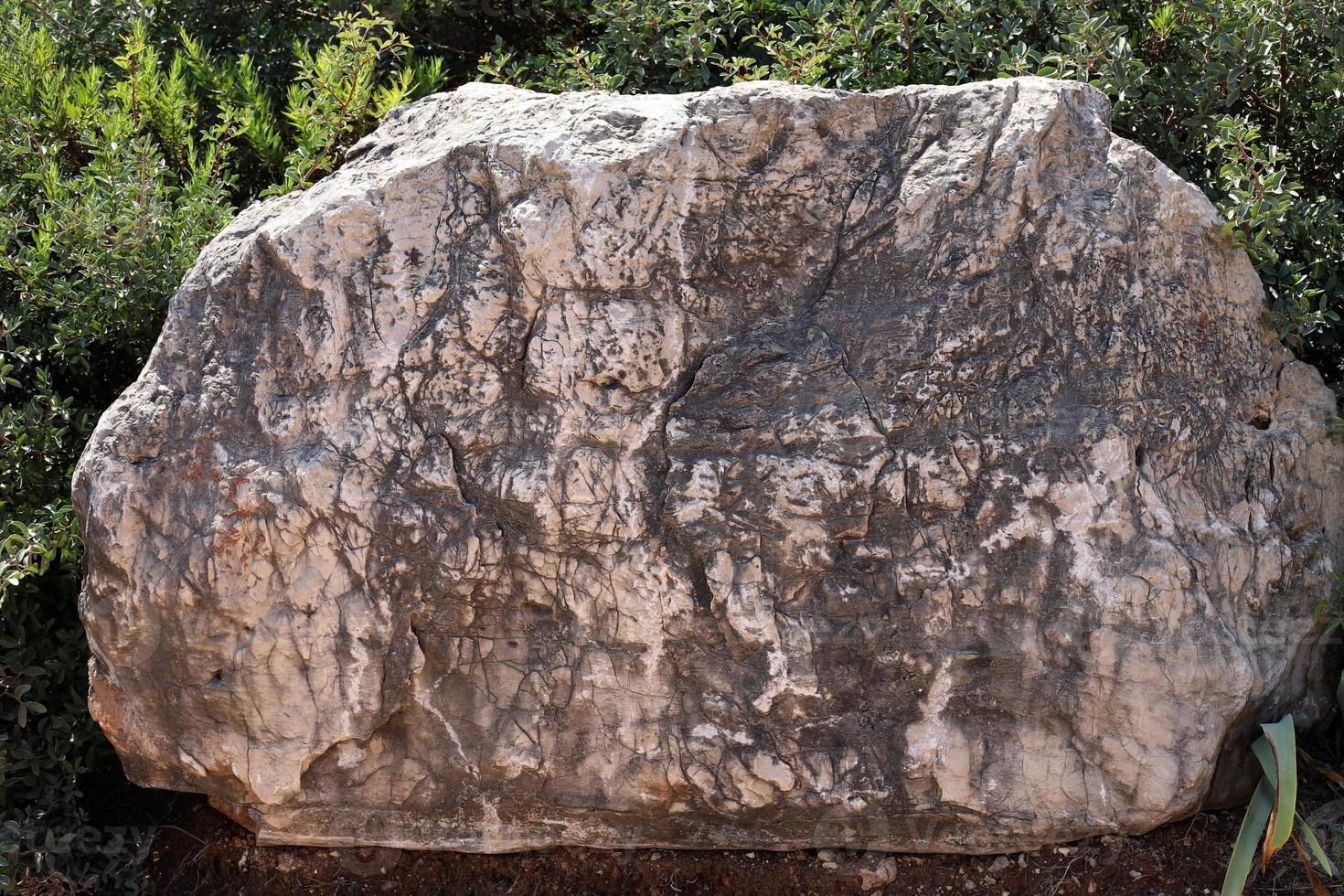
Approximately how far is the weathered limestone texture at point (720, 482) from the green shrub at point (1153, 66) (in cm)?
60

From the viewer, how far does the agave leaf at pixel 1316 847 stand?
239 centimetres

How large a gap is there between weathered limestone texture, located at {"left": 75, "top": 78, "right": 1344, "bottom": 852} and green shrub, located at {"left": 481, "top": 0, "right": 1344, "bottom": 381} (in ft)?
1.95

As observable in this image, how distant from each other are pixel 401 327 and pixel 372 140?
57cm

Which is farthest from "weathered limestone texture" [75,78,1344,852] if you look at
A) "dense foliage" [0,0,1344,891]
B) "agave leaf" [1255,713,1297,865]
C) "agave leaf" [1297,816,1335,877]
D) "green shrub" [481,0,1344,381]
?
"green shrub" [481,0,1344,381]

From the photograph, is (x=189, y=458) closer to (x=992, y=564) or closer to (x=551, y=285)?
(x=551, y=285)

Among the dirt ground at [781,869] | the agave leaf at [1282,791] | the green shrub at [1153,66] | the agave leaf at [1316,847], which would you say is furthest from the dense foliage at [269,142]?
the agave leaf at [1316,847]

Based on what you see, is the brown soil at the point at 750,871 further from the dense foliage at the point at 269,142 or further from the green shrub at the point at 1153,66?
the green shrub at the point at 1153,66

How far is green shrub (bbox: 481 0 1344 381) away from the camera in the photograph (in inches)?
116

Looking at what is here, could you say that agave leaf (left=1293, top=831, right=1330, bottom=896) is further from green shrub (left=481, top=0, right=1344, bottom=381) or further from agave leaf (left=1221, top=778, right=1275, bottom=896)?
green shrub (left=481, top=0, right=1344, bottom=381)

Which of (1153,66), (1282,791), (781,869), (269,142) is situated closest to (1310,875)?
(1282,791)

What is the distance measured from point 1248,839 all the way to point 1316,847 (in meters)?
0.14

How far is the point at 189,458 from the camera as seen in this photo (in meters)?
2.44

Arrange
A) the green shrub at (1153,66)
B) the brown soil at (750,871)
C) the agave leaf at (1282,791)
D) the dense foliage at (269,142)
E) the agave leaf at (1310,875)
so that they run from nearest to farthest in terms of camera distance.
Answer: the agave leaf at (1282,791)
the agave leaf at (1310,875)
the brown soil at (750,871)
the dense foliage at (269,142)
the green shrub at (1153,66)

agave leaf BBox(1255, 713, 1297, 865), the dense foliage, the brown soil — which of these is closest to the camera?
agave leaf BBox(1255, 713, 1297, 865)
